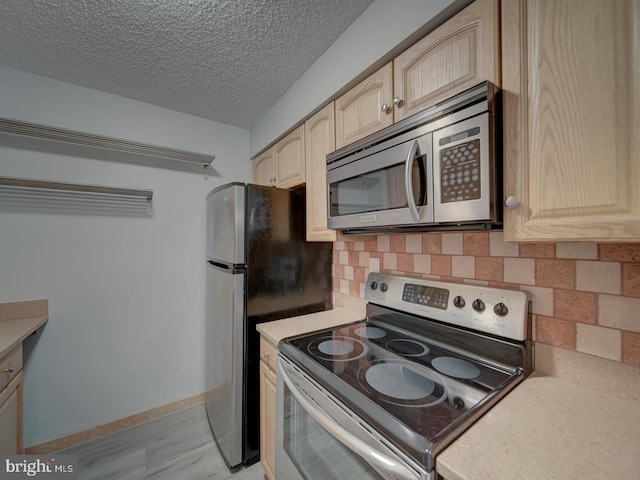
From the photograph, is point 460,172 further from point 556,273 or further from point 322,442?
point 322,442

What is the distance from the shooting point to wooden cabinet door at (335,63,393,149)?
3.69 ft

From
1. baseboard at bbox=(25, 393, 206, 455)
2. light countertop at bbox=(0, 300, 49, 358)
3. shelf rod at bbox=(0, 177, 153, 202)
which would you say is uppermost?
shelf rod at bbox=(0, 177, 153, 202)

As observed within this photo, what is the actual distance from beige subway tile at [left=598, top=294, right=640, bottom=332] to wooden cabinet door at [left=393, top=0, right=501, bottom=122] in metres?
0.72

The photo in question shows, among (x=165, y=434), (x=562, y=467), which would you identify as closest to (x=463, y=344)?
(x=562, y=467)

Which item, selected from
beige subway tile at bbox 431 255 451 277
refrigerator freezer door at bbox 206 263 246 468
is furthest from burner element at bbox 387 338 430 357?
refrigerator freezer door at bbox 206 263 246 468

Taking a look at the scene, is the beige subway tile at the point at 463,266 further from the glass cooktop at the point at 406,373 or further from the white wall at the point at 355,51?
the white wall at the point at 355,51

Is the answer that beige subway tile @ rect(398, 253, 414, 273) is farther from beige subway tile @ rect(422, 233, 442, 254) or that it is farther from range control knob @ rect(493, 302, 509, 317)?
range control knob @ rect(493, 302, 509, 317)

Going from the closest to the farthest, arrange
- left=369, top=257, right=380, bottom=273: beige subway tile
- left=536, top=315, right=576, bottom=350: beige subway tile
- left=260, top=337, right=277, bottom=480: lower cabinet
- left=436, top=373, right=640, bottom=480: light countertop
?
1. left=436, top=373, right=640, bottom=480: light countertop
2. left=536, top=315, right=576, bottom=350: beige subway tile
3. left=260, top=337, right=277, bottom=480: lower cabinet
4. left=369, top=257, right=380, bottom=273: beige subway tile

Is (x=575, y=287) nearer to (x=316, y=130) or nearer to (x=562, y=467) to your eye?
(x=562, y=467)

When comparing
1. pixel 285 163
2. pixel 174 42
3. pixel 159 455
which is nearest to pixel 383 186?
pixel 285 163

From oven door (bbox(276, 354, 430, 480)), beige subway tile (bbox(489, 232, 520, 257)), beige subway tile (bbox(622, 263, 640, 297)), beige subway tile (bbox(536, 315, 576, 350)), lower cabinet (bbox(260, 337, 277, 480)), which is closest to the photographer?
oven door (bbox(276, 354, 430, 480))

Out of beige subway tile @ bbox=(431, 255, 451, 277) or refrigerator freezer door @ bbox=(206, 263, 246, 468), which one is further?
refrigerator freezer door @ bbox=(206, 263, 246, 468)

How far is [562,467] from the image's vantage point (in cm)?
53

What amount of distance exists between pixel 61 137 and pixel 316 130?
1.53 m
